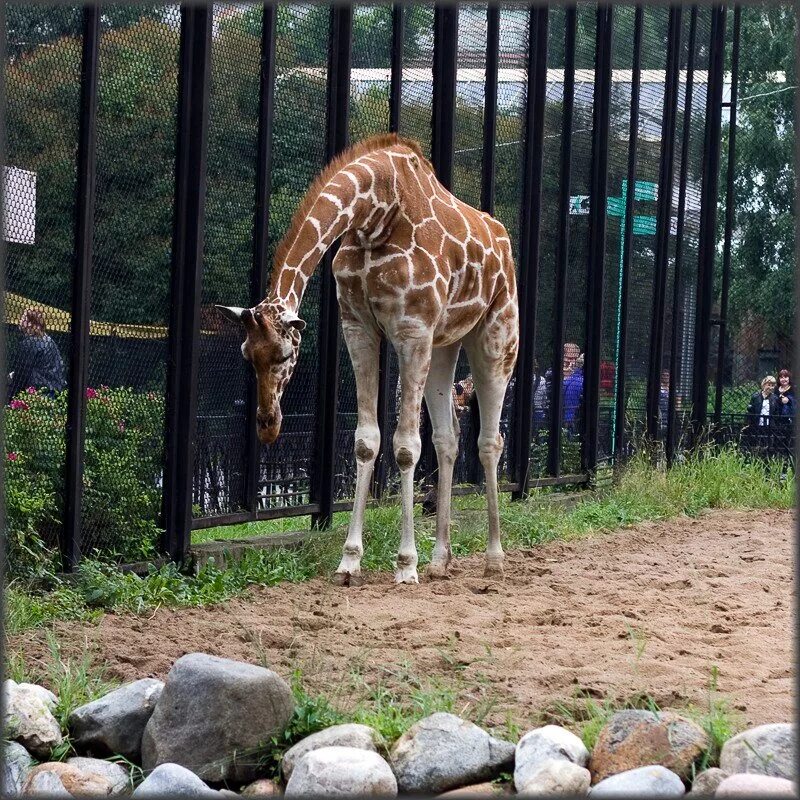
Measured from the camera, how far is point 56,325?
670cm

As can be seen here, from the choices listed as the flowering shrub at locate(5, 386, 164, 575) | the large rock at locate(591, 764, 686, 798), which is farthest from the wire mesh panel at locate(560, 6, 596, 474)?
the large rock at locate(591, 764, 686, 798)

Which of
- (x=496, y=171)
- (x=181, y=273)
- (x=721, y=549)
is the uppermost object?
(x=496, y=171)

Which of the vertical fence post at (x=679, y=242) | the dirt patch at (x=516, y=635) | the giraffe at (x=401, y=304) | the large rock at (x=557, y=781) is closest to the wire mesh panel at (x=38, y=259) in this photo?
the dirt patch at (x=516, y=635)

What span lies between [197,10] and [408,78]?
8.06 feet

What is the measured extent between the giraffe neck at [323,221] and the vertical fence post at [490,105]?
3.23 metres

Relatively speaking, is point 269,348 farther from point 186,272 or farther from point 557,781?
point 557,781

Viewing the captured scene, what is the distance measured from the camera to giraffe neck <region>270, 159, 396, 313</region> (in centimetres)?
686

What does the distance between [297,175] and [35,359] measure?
2580mm

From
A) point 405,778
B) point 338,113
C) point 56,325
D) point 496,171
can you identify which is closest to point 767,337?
point 496,171

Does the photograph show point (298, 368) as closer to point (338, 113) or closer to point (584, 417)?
point (338, 113)

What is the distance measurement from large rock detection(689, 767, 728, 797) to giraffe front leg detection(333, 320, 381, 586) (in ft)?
12.3

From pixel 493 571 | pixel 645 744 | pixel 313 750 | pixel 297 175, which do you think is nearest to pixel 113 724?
pixel 313 750

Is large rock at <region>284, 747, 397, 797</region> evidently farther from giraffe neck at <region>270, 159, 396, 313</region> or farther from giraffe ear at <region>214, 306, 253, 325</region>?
giraffe neck at <region>270, 159, 396, 313</region>

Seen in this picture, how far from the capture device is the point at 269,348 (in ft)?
21.6
